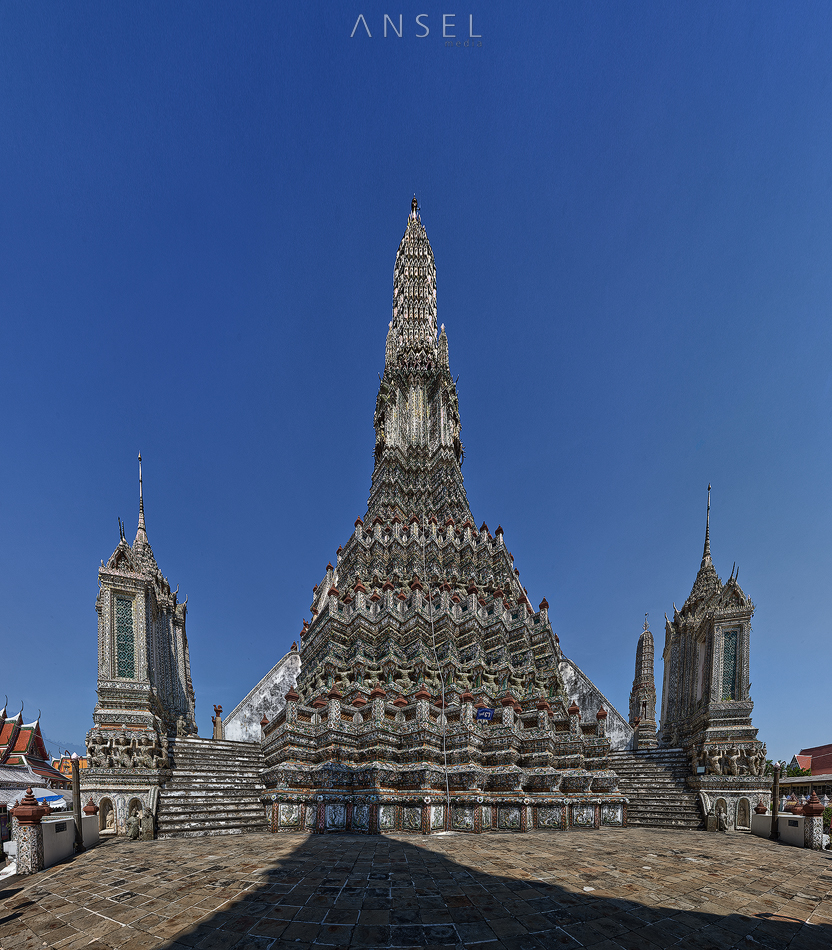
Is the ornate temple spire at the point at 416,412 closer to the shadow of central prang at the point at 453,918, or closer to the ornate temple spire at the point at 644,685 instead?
the shadow of central prang at the point at 453,918

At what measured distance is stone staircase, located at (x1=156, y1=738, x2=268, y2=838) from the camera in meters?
12.7

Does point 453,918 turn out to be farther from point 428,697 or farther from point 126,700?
point 126,700

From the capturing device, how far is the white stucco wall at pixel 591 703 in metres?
23.0

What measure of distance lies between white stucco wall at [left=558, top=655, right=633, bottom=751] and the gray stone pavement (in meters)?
13.1

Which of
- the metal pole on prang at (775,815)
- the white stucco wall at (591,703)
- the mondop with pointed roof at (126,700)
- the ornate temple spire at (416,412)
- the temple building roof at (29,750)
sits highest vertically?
the ornate temple spire at (416,412)

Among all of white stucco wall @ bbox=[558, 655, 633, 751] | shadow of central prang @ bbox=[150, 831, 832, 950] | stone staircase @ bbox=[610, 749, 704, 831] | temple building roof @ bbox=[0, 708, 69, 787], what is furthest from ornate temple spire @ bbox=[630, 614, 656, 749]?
temple building roof @ bbox=[0, 708, 69, 787]

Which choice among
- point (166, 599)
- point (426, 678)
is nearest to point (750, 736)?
point (426, 678)

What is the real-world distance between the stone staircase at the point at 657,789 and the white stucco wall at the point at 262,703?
51.9 ft

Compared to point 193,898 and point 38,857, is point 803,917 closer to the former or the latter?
point 193,898

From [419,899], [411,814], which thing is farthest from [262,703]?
[419,899]

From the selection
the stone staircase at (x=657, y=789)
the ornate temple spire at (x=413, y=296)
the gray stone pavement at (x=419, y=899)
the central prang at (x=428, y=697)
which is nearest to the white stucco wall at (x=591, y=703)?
the stone staircase at (x=657, y=789)

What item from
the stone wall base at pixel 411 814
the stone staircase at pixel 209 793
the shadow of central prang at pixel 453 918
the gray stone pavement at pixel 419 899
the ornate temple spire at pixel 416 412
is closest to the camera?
the shadow of central prang at pixel 453 918

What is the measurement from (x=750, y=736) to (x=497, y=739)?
33.3 feet

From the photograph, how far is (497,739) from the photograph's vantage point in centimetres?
1499
